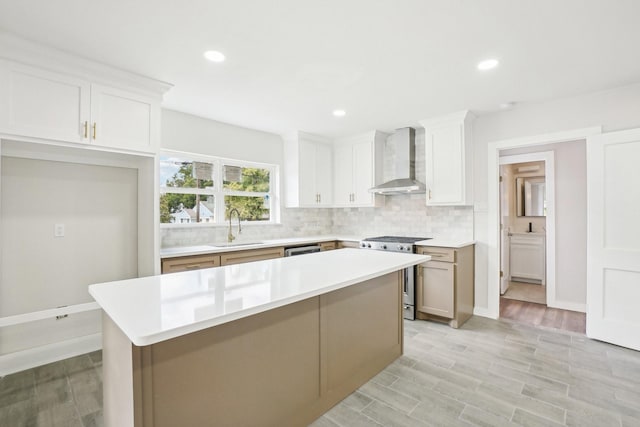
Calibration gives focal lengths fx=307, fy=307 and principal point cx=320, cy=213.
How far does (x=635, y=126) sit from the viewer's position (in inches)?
114

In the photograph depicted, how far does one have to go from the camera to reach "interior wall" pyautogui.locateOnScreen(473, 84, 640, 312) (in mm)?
2951

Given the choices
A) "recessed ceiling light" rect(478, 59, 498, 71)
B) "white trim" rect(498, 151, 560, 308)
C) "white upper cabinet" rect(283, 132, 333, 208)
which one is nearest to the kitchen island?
"recessed ceiling light" rect(478, 59, 498, 71)

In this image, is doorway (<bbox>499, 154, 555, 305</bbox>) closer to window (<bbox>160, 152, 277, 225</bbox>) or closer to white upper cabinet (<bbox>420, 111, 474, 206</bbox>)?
white upper cabinet (<bbox>420, 111, 474, 206</bbox>)

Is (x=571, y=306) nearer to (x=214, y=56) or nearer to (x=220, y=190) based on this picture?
(x=220, y=190)

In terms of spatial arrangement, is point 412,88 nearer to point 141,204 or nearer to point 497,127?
point 497,127

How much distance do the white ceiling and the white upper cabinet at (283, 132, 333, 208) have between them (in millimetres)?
1356

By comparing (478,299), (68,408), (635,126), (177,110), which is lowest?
(68,408)

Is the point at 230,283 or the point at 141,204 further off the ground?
the point at 141,204

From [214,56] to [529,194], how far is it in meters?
5.66

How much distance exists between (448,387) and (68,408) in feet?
8.67

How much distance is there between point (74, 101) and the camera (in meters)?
2.38

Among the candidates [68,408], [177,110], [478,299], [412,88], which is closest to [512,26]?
[412,88]

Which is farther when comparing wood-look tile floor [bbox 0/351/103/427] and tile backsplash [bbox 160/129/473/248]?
tile backsplash [bbox 160/129/473/248]

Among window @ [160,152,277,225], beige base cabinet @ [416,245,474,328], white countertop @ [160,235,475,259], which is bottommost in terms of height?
beige base cabinet @ [416,245,474,328]
